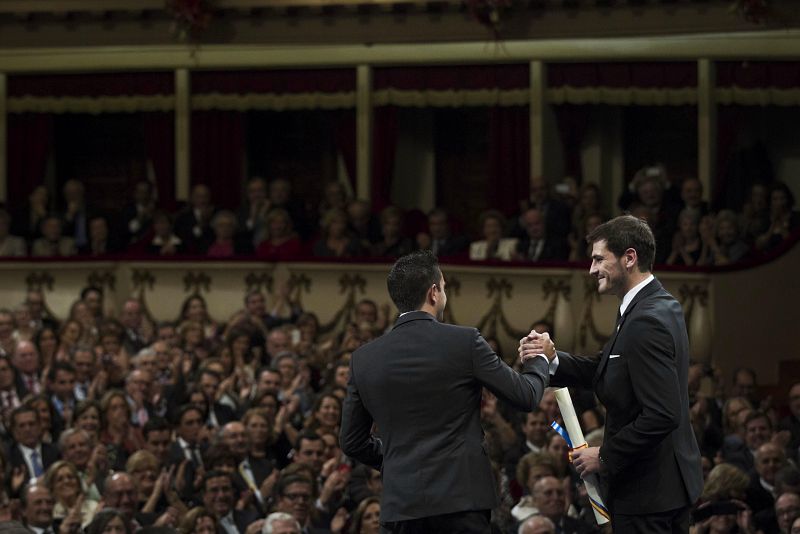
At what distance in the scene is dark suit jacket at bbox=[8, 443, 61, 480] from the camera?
362 inches

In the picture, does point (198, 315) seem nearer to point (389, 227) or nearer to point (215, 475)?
point (389, 227)

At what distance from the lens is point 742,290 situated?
499 inches

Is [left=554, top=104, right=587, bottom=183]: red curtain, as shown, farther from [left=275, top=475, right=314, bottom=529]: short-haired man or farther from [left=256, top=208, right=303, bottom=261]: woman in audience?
[left=275, top=475, right=314, bottom=529]: short-haired man

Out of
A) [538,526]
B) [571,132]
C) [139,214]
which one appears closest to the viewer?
[538,526]

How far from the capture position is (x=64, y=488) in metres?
8.40

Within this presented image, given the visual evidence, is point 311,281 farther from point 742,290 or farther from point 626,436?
point 626,436

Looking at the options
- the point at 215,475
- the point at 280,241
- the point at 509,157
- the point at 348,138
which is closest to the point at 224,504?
the point at 215,475

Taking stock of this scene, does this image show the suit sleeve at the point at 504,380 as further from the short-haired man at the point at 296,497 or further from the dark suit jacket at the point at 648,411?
the short-haired man at the point at 296,497

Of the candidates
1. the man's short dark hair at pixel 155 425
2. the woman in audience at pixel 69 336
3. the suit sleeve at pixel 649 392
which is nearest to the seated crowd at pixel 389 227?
the woman in audience at pixel 69 336

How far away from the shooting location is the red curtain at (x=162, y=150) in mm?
16734

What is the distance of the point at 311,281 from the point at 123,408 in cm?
458

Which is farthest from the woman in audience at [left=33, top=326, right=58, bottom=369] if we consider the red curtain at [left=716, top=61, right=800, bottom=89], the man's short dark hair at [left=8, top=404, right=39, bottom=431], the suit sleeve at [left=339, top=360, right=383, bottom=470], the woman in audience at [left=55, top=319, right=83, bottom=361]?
the suit sleeve at [left=339, top=360, right=383, bottom=470]

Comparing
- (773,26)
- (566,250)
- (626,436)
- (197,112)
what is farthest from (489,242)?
(626,436)

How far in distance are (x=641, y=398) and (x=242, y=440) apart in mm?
4657
